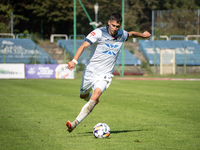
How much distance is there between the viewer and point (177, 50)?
135ft

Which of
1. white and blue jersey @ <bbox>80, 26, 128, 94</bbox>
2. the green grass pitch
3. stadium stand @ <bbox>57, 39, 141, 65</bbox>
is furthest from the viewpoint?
stadium stand @ <bbox>57, 39, 141, 65</bbox>

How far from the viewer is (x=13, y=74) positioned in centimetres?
2689

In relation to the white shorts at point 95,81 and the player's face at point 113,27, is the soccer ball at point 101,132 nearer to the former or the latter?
the white shorts at point 95,81

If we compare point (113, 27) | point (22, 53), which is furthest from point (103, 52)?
point (22, 53)

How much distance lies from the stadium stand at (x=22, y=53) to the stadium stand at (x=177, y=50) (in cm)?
1215

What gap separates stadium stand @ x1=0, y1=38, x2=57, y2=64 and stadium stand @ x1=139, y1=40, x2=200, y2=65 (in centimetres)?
1215

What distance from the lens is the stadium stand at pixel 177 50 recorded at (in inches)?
1512

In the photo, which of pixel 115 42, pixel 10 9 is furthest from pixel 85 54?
pixel 115 42

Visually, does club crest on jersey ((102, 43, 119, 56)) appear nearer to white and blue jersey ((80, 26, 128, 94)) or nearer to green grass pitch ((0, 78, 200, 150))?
white and blue jersey ((80, 26, 128, 94))

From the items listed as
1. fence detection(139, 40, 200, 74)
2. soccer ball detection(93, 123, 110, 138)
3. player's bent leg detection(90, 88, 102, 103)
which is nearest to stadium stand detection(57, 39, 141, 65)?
fence detection(139, 40, 200, 74)

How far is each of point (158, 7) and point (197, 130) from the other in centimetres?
3711

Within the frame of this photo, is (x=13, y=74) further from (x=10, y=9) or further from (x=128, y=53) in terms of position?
(x=10, y=9)

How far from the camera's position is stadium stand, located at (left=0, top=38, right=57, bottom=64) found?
33.3 metres

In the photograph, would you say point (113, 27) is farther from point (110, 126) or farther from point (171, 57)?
point (171, 57)
